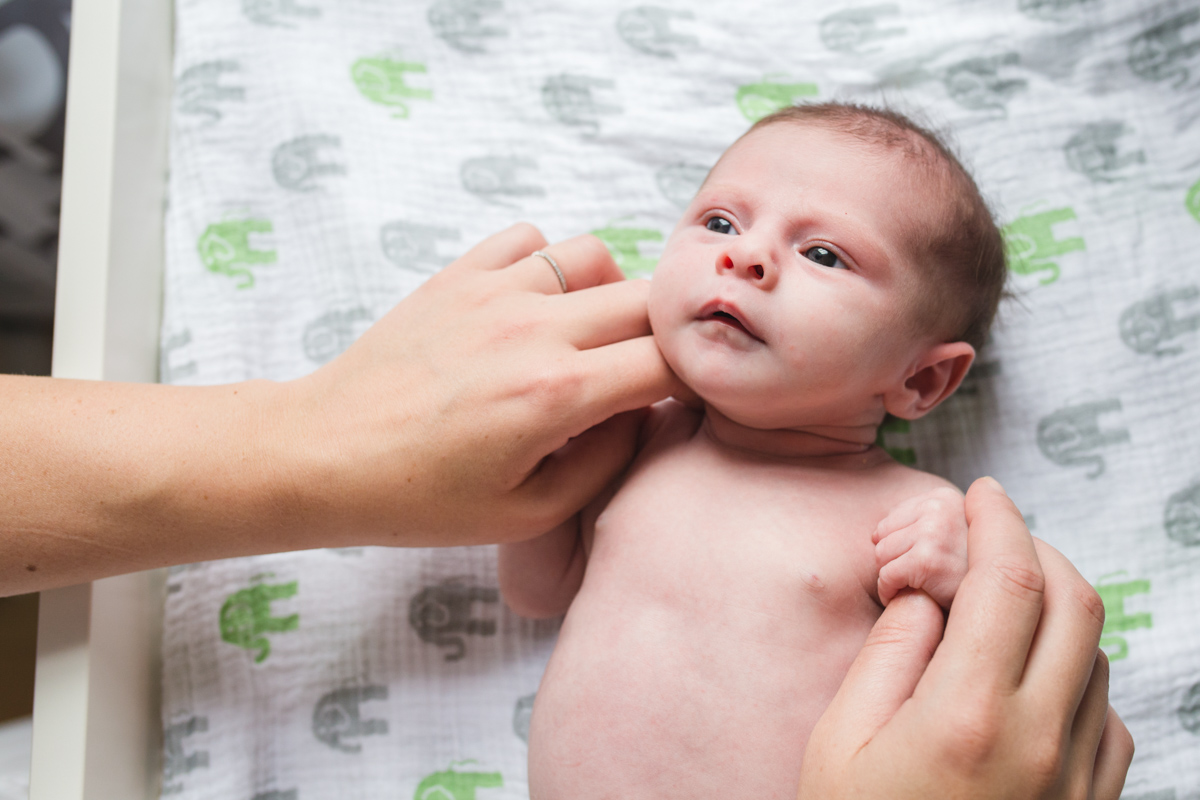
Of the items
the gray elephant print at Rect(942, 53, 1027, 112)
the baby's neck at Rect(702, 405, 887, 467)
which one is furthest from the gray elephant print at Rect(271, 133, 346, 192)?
the gray elephant print at Rect(942, 53, 1027, 112)

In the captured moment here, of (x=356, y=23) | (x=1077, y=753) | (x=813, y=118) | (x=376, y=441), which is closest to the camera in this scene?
(x=1077, y=753)

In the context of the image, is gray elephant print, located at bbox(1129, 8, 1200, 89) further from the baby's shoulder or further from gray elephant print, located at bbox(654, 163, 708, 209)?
the baby's shoulder

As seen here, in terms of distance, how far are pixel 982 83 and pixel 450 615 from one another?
119cm

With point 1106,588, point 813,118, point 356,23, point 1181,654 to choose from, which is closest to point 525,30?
point 356,23

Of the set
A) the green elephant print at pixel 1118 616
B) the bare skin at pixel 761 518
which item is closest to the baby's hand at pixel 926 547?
the bare skin at pixel 761 518

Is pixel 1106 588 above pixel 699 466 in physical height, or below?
below

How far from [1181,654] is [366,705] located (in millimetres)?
1137

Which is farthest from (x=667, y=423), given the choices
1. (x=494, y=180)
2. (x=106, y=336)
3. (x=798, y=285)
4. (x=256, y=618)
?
(x=106, y=336)

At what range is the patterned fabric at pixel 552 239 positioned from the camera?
110 centimetres

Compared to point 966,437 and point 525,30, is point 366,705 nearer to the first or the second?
point 966,437

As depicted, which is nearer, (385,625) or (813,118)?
(813,118)

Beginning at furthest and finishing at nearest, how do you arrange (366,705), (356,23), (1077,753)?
(356,23) → (366,705) → (1077,753)

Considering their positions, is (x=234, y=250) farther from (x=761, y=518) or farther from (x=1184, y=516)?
(x=1184, y=516)

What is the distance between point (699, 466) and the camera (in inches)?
39.0
